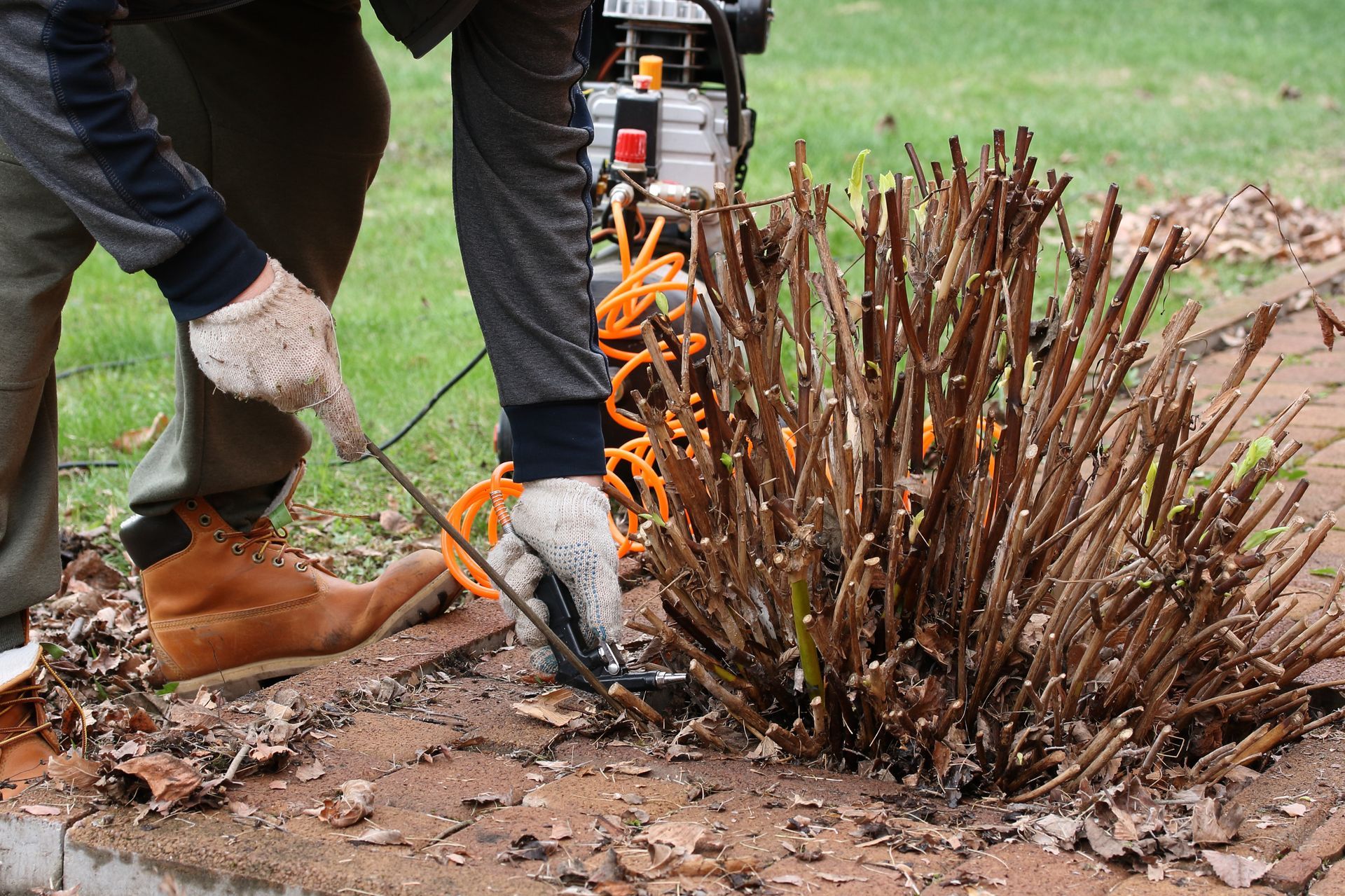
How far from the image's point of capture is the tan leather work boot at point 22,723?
6.98ft

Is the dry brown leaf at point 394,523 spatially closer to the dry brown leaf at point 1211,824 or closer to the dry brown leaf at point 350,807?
the dry brown leaf at point 350,807

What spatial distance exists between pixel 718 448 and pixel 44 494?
3.73 feet

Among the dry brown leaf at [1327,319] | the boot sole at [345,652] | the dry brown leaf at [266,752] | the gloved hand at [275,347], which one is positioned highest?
the dry brown leaf at [1327,319]

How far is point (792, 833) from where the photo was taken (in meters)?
1.75

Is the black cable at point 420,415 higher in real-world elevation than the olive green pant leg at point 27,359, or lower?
lower

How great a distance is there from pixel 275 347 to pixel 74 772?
0.66 meters

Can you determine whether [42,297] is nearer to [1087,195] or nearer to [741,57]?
[741,57]

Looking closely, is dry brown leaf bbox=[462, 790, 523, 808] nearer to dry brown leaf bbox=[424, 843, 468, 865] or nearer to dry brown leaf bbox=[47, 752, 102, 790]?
dry brown leaf bbox=[424, 843, 468, 865]

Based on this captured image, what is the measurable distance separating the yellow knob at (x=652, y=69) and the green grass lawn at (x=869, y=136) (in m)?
1.12

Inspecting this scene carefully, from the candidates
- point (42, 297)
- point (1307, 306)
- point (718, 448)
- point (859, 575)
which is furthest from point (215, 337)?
point (1307, 306)

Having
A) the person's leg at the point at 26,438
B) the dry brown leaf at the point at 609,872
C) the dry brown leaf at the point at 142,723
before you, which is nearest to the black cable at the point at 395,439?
the person's leg at the point at 26,438

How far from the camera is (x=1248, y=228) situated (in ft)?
21.4

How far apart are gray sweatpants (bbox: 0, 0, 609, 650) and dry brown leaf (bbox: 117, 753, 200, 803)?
50cm

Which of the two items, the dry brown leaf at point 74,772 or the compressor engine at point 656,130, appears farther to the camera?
the compressor engine at point 656,130
